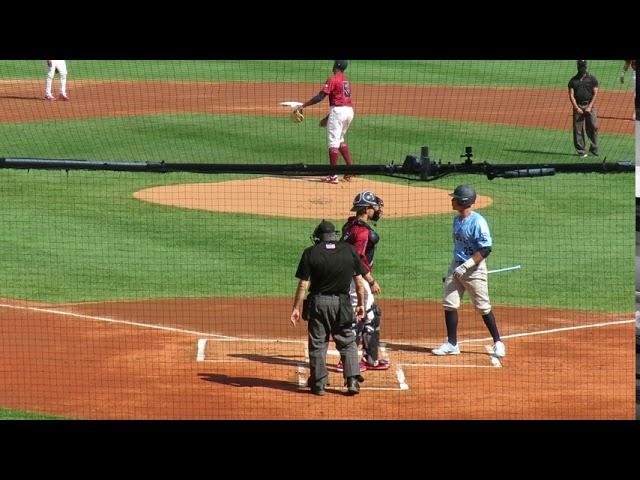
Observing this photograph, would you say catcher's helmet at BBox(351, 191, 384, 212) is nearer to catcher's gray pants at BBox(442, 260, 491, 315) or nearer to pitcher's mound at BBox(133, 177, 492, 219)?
catcher's gray pants at BBox(442, 260, 491, 315)

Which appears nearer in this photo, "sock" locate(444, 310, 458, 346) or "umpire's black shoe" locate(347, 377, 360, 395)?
"umpire's black shoe" locate(347, 377, 360, 395)

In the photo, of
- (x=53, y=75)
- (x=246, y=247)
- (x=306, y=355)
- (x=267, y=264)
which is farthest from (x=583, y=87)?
(x=306, y=355)

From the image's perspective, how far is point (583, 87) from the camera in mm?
25828

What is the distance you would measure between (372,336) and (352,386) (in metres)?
0.97

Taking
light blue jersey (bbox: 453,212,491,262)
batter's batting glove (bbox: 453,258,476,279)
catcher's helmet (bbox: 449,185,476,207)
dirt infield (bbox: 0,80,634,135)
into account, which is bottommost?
batter's batting glove (bbox: 453,258,476,279)

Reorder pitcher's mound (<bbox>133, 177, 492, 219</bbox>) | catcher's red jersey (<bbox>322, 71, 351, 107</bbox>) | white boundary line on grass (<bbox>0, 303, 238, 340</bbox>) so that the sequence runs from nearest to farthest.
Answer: white boundary line on grass (<bbox>0, 303, 238, 340</bbox>), pitcher's mound (<bbox>133, 177, 492, 219</bbox>), catcher's red jersey (<bbox>322, 71, 351, 107</bbox>)

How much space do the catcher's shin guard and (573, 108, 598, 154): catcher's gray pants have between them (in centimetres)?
1405

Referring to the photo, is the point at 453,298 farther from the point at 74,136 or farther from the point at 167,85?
the point at 167,85

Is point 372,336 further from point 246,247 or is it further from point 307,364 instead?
point 246,247

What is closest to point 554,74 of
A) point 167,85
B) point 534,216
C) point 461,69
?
point 461,69

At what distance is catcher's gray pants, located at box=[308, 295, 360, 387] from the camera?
1207 cm

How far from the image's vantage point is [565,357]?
45.6 feet

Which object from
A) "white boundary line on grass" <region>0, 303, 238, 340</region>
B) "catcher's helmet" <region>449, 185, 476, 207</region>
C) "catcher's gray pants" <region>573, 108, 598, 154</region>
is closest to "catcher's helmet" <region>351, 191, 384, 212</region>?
"catcher's helmet" <region>449, 185, 476, 207</region>

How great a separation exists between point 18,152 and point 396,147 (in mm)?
7700
